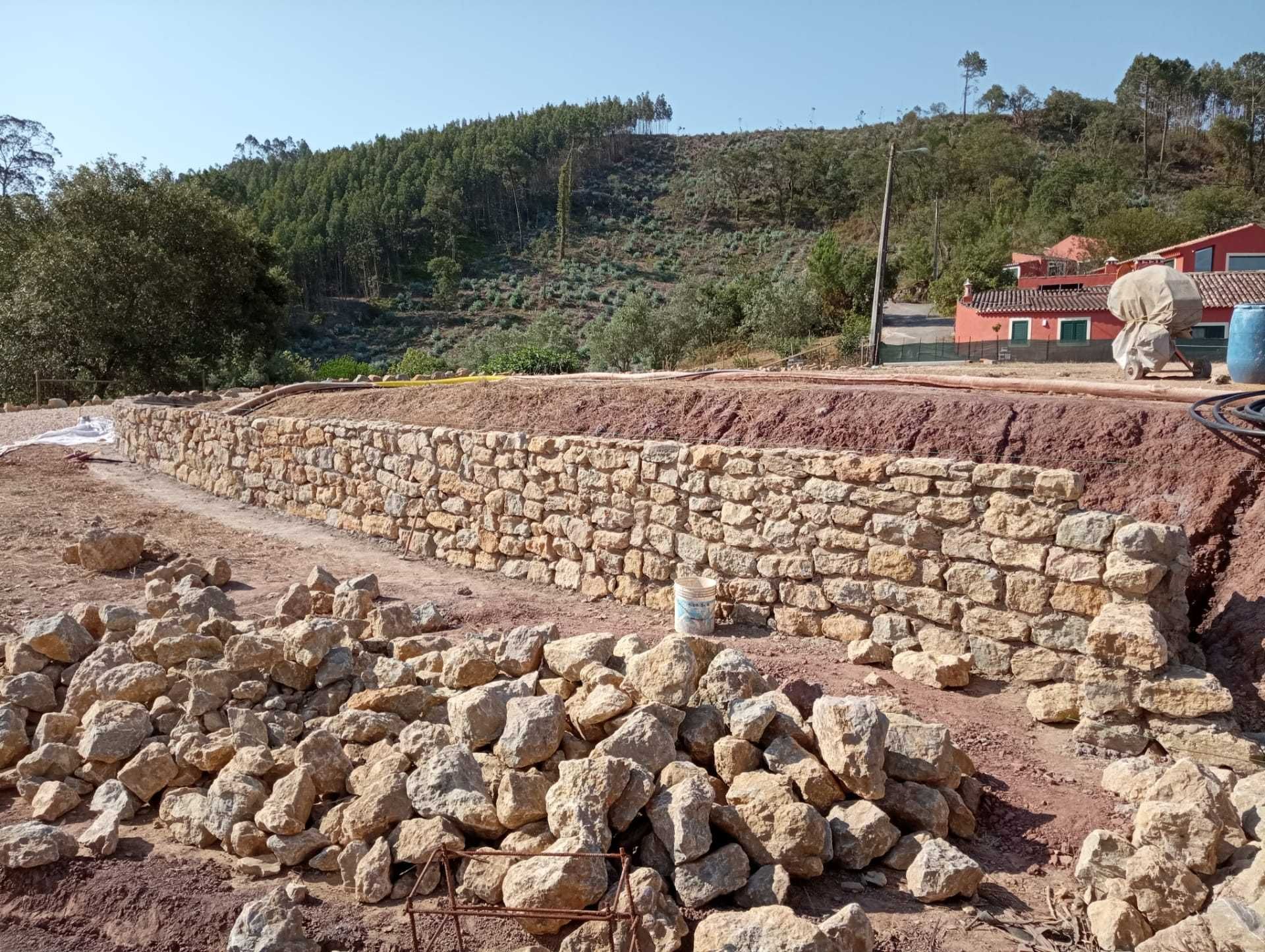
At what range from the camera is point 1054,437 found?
21.0ft

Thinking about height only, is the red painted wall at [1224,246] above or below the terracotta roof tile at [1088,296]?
above

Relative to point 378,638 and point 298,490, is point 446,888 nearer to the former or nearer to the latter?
point 378,638

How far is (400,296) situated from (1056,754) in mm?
58170

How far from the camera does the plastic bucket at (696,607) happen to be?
6598 millimetres

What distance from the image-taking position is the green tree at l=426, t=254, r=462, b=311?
57062mm

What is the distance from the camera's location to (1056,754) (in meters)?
4.79

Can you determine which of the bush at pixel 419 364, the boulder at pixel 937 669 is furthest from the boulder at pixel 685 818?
the bush at pixel 419 364

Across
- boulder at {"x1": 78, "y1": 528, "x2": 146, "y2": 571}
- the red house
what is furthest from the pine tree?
boulder at {"x1": 78, "y1": 528, "x2": 146, "y2": 571}

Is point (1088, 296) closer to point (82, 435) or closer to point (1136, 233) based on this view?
point (1136, 233)

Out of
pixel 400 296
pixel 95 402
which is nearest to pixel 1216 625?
pixel 95 402

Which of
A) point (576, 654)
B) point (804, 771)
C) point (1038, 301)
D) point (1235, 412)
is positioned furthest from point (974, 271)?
point (804, 771)

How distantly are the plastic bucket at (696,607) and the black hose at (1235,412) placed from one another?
3.52 metres

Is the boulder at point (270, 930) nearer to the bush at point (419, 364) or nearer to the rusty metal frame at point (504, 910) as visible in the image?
the rusty metal frame at point (504, 910)

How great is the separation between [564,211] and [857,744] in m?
69.8
